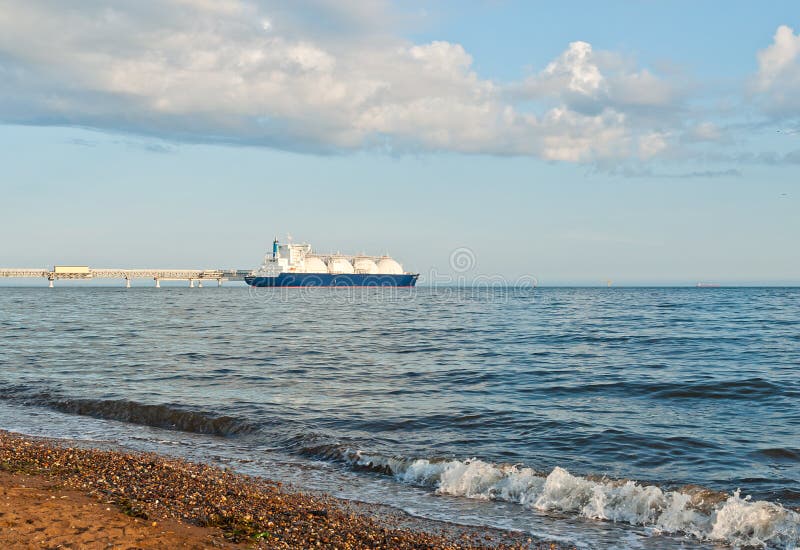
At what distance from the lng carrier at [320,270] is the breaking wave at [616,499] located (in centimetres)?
12322

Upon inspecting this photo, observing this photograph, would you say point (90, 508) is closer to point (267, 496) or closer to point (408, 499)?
point (267, 496)

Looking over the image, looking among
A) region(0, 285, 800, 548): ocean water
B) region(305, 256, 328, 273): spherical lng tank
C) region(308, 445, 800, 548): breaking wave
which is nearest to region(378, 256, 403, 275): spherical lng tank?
region(305, 256, 328, 273): spherical lng tank

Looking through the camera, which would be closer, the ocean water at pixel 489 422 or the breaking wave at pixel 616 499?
the breaking wave at pixel 616 499

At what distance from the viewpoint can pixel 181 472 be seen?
324 inches

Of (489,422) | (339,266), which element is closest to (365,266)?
(339,266)

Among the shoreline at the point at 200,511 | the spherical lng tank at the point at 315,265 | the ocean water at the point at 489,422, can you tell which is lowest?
the ocean water at the point at 489,422

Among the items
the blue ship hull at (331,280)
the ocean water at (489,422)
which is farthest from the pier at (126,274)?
the ocean water at (489,422)

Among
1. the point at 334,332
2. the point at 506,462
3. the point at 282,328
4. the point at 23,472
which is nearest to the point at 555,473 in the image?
the point at 506,462

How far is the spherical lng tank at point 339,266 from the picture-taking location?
137125mm

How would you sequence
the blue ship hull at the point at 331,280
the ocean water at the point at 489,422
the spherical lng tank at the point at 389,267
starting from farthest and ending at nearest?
the spherical lng tank at the point at 389,267, the blue ship hull at the point at 331,280, the ocean water at the point at 489,422

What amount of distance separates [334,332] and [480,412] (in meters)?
21.4

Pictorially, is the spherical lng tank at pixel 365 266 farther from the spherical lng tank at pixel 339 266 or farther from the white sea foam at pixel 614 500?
the white sea foam at pixel 614 500

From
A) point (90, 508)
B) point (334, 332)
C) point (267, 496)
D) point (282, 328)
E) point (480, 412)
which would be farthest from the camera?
point (282, 328)

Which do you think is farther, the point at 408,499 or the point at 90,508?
the point at 408,499
